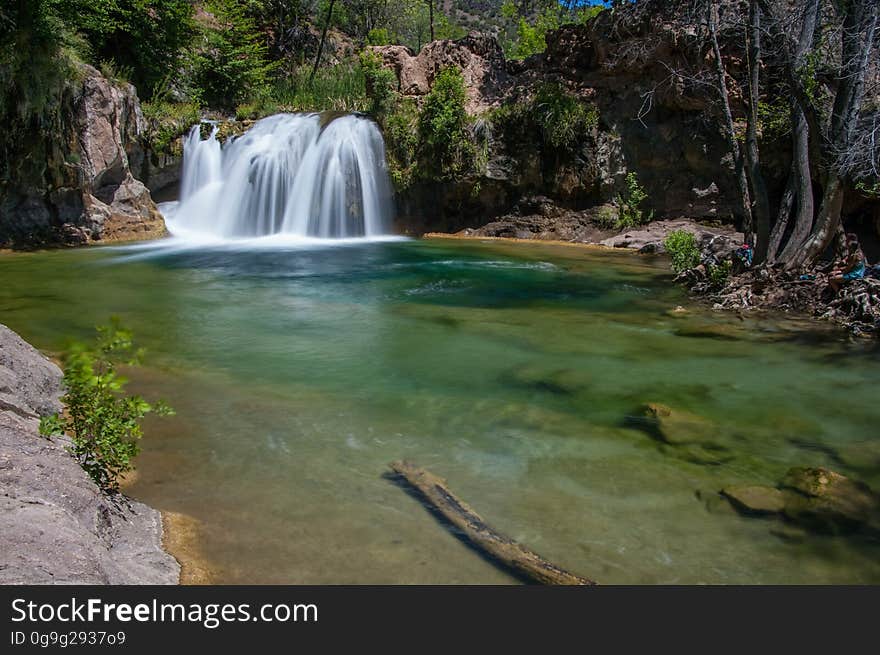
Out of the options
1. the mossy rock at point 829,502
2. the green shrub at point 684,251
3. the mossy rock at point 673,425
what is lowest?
the mossy rock at point 829,502

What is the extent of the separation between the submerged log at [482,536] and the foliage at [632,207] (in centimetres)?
1632

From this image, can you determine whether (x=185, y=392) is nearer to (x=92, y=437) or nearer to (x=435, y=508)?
(x=92, y=437)

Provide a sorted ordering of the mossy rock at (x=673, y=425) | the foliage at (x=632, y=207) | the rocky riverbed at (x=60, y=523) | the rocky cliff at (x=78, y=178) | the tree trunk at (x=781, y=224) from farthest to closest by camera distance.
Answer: the foliage at (x=632, y=207), the rocky cliff at (x=78, y=178), the tree trunk at (x=781, y=224), the mossy rock at (x=673, y=425), the rocky riverbed at (x=60, y=523)

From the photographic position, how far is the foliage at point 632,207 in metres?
19.5

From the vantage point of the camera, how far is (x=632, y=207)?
1966 centimetres

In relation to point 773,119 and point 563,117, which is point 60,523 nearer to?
point 773,119

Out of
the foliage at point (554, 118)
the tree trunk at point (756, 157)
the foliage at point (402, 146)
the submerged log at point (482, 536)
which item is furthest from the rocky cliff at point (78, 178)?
the submerged log at point (482, 536)

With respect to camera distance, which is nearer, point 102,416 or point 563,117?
point 102,416

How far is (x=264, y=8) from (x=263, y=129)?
16315 mm

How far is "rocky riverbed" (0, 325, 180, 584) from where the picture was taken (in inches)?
99.4

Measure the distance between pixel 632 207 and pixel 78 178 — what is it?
47.5 feet

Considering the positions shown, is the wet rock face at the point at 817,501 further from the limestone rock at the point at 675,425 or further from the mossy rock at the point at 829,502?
the limestone rock at the point at 675,425

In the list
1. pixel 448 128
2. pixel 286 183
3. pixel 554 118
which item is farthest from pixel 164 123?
pixel 554 118
